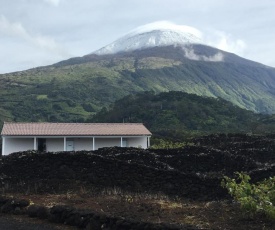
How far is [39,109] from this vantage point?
96188mm

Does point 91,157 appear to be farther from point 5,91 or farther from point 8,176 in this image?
point 5,91

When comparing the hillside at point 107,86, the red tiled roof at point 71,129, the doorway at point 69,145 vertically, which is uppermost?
the hillside at point 107,86

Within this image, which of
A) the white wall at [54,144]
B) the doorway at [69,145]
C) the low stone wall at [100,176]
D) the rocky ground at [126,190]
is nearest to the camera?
the rocky ground at [126,190]

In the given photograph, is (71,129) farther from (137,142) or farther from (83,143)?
(137,142)

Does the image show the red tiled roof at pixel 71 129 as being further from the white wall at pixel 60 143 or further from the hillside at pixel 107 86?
the hillside at pixel 107 86

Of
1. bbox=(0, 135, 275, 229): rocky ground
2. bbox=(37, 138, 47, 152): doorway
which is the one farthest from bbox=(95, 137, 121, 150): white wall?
bbox=(0, 135, 275, 229): rocky ground

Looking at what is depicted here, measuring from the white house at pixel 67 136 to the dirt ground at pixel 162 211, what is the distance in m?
16.3

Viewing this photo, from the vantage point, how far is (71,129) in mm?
31234

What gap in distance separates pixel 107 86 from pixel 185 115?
6324 centimetres

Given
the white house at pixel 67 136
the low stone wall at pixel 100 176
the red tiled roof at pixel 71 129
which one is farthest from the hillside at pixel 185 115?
the low stone wall at pixel 100 176

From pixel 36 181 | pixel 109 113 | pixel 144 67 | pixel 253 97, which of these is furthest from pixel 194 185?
pixel 253 97

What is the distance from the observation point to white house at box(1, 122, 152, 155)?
97.2 feet

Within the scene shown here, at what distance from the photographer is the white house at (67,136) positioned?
2964 centimetres

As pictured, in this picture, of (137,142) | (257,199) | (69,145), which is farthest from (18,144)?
(257,199)
